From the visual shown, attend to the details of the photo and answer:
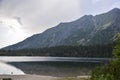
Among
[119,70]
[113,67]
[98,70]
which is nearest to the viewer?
[119,70]

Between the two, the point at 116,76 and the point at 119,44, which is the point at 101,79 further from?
the point at 119,44

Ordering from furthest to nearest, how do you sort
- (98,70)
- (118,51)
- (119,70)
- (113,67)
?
(98,70) < (113,67) < (119,70) < (118,51)

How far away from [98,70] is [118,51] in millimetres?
8292

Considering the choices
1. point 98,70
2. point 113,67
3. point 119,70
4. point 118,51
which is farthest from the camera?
point 98,70

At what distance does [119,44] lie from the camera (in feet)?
39.7

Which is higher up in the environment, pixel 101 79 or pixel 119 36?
pixel 119 36

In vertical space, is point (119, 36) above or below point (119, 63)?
above

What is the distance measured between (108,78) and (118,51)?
6.83 ft

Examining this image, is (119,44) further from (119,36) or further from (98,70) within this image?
(98,70)

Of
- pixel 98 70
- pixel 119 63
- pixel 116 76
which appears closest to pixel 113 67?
pixel 116 76

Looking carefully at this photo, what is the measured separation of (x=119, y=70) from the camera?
13078 millimetres

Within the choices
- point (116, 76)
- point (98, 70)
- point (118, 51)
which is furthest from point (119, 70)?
point (98, 70)

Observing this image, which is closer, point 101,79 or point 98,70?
point 101,79

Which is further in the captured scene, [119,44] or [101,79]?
[101,79]
